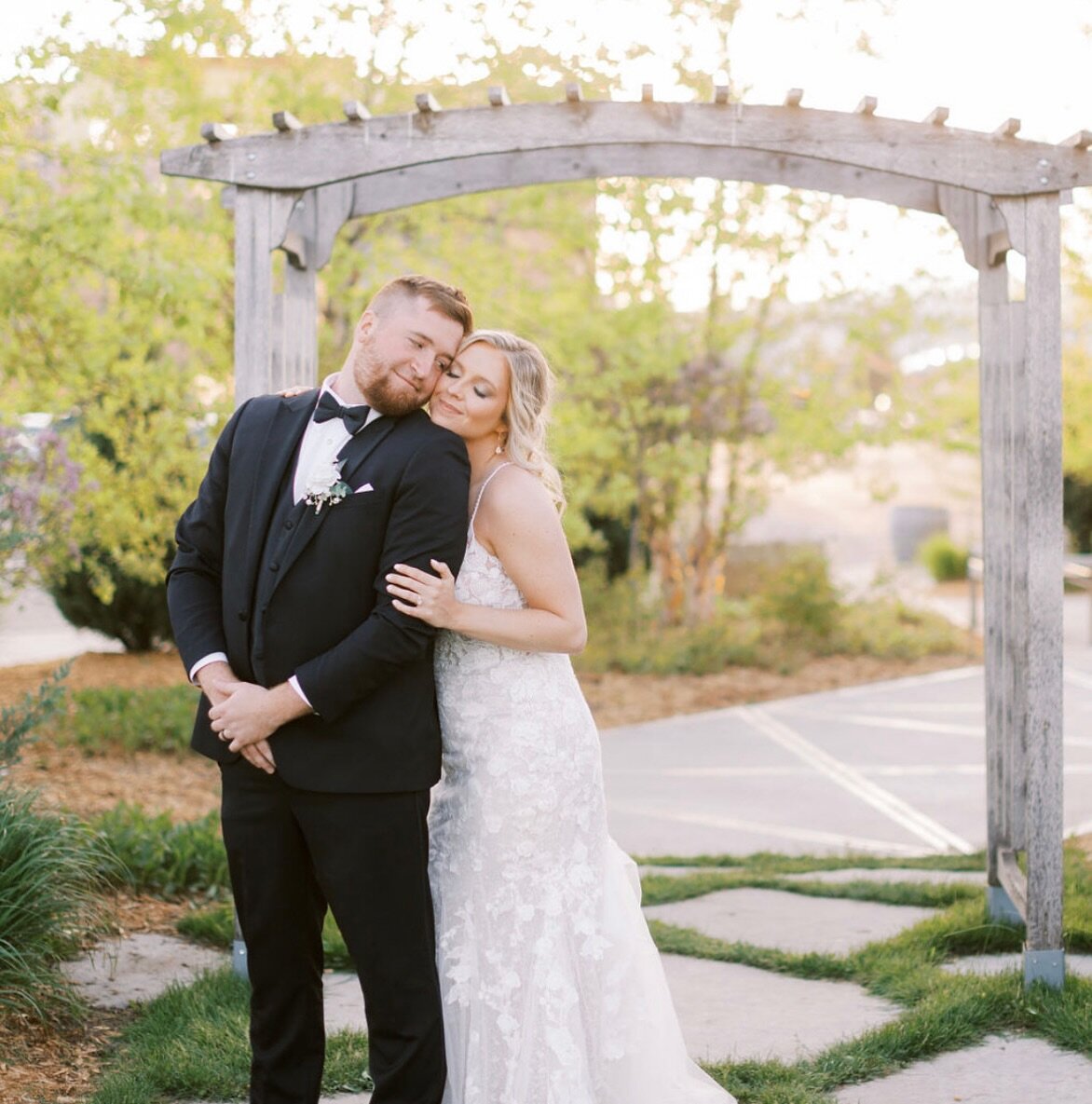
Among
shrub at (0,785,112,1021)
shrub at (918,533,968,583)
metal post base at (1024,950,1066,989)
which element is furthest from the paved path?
shrub at (918,533,968,583)

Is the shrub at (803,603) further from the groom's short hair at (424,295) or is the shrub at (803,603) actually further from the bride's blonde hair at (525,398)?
the groom's short hair at (424,295)

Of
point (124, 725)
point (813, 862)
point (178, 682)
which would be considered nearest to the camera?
point (813, 862)

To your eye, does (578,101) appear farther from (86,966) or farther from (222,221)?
(222,221)

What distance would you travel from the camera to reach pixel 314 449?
3.24m

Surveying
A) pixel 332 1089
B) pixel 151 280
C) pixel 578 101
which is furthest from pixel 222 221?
pixel 332 1089

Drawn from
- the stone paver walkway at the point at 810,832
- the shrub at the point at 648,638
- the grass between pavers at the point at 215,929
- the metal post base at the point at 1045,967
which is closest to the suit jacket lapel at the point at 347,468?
the stone paver walkway at the point at 810,832

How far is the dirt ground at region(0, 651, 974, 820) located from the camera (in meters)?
7.45

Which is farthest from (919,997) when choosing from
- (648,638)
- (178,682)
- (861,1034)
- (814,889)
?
(648,638)

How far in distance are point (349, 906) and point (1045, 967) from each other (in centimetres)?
240

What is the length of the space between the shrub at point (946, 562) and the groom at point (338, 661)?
694 inches

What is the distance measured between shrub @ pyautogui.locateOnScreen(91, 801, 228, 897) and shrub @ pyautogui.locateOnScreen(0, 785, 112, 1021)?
0.79m

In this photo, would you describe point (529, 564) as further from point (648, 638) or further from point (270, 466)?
point (648, 638)

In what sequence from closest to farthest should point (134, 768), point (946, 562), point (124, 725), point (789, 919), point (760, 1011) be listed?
point (760, 1011), point (789, 919), point (134, 768), point (124, 725), point (946, 562)

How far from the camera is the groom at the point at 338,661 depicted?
3115 mm
